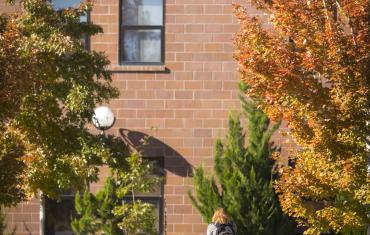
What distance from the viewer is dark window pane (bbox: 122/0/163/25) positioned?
2217 centimetres

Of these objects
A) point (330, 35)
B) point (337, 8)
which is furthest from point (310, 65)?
point (337, 8)

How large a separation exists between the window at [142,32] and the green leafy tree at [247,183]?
2.37 meters

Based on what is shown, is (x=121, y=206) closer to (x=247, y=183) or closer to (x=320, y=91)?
(x=247, y=183)

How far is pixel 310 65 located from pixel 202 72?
320 inches

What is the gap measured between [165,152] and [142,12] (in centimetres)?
288

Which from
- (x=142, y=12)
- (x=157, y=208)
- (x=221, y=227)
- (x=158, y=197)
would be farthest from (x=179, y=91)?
(x=221, y=227)

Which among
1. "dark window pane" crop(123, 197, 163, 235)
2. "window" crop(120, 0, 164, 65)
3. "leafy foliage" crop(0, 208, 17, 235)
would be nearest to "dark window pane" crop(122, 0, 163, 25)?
"window" crop(120, 0, 164, 65)

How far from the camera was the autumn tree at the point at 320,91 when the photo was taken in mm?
14031

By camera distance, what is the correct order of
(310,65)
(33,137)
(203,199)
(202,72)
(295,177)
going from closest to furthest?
(310,65) < (295,177) < (33,137) < (203,199) < (202,72)

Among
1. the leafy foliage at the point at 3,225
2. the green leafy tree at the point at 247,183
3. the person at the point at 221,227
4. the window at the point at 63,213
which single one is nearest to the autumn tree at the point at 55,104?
the person at the point at 221,227

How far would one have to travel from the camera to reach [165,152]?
22.0 metres

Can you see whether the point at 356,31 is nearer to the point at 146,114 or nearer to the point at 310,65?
the point at 310,65

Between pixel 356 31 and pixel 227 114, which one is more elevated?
pixel 356 31

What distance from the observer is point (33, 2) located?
1702 cm
